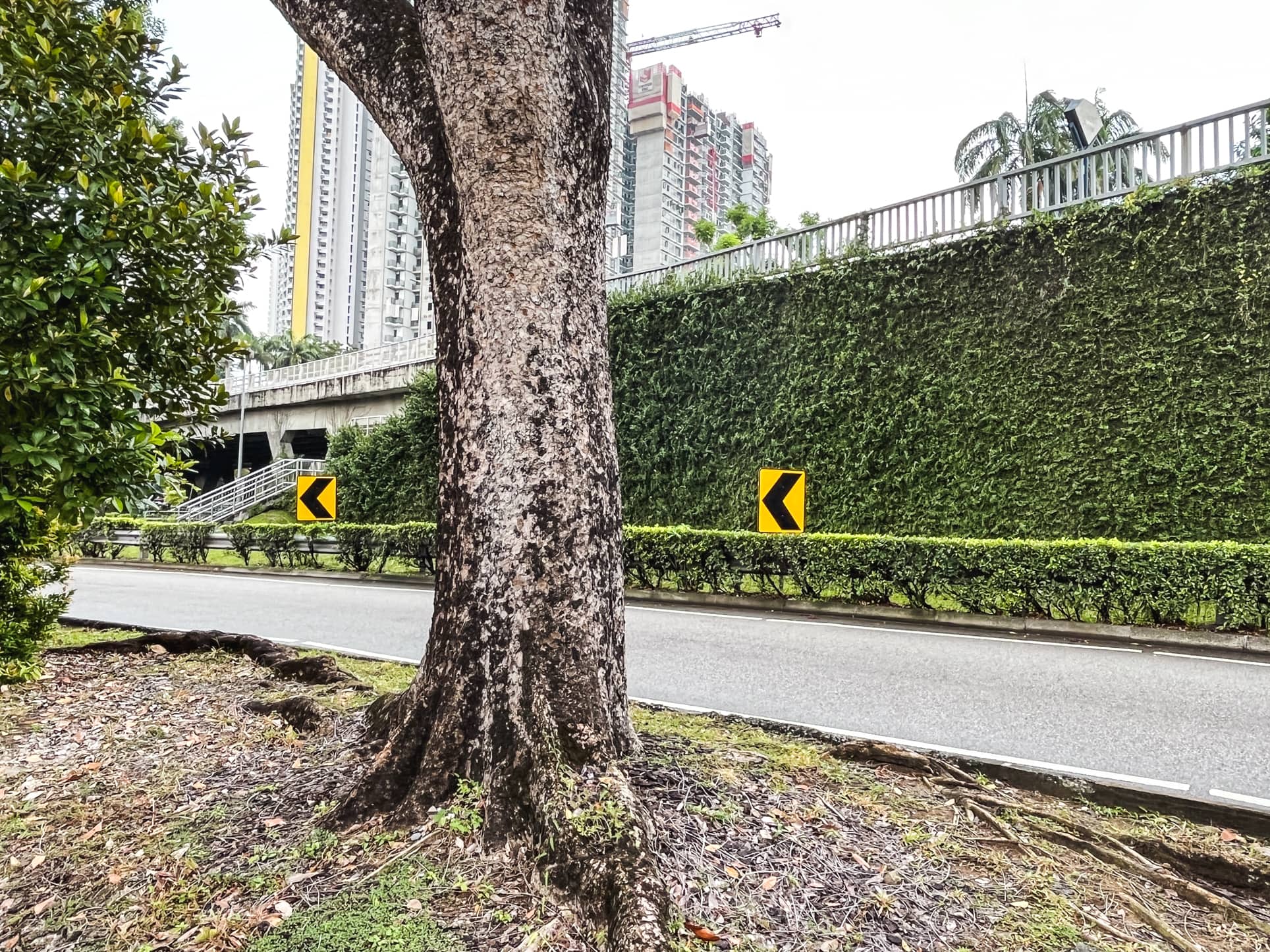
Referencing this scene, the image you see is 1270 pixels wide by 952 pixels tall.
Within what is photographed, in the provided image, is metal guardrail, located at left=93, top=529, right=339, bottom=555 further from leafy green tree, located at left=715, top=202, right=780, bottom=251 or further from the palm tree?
leafy green tree, located at left=715, top=202, right=780, bottom=251

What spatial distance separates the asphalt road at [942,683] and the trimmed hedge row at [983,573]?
3.32 feet

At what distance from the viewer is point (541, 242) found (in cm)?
297

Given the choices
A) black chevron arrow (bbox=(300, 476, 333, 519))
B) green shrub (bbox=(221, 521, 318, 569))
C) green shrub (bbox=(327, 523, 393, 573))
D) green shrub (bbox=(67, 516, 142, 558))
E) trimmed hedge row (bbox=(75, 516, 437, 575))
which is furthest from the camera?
green shrub (bbox=(67, 516, 142, 558))

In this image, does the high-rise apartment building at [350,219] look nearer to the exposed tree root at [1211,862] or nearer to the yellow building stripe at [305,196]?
the yellow building stripe at [305,196]

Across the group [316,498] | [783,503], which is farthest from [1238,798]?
[316,498]

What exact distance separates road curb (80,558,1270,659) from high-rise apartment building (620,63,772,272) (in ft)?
256

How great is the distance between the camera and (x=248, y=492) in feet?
98.2

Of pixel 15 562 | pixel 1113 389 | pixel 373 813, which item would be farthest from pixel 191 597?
pixel 1113 389

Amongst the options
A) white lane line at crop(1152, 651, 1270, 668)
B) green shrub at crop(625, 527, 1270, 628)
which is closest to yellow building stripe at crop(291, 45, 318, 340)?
green shrub at crop(625, 527, 1270, 628)

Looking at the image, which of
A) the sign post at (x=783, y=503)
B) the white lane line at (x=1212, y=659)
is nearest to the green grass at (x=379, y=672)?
the sign post at (x=783, y=503)

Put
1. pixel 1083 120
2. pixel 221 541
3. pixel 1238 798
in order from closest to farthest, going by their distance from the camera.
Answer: pixel 1238 798
pixel 1083 120
pixel 221 541

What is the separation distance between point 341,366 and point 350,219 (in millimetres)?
88030

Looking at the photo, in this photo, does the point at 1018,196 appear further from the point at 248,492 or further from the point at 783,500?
the point at 248,492

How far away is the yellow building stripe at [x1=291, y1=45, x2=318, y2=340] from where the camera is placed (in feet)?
332
